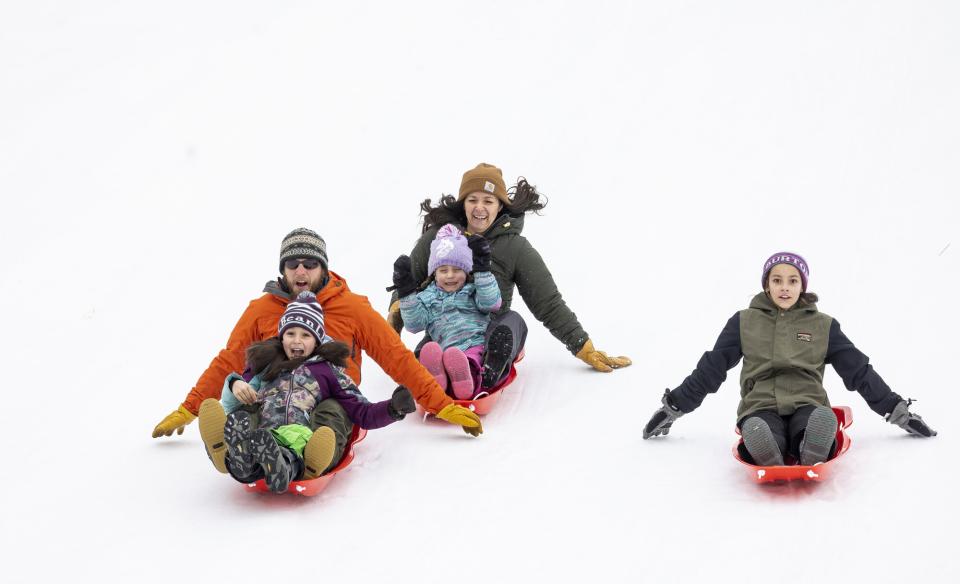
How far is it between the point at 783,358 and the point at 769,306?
0.24 metres

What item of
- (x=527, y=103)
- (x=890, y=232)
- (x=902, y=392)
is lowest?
(x=902, y=392)

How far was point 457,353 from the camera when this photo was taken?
5.18 metres

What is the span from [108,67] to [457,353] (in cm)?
796

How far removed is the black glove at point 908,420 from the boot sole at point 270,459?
2335 millimetres

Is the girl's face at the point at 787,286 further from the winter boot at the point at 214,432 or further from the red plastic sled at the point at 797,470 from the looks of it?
the winter boot at the point at 214,432

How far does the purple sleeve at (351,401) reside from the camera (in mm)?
4543

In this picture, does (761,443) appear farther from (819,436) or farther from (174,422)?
(174,422)

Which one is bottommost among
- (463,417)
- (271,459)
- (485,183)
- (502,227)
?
(271,459)

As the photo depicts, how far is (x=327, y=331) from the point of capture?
502 cm

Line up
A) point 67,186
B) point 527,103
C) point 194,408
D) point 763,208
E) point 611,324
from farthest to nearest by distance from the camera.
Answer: point 527,103 → point 67,186 → point 763,208 → point 611,324 → point 194,408

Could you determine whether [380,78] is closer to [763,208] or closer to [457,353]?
[763,208]

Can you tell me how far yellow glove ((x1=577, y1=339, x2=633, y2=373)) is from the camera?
236 inches

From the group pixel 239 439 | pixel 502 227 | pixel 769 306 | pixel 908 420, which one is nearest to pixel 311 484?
pixel 239 439

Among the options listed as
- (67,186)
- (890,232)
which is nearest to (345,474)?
(890,232)
